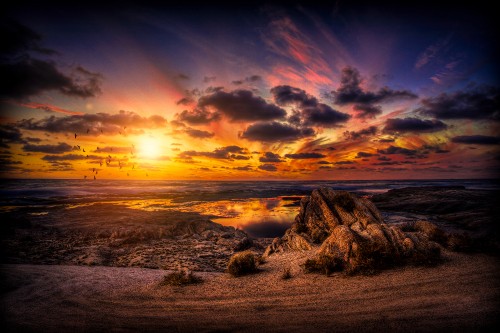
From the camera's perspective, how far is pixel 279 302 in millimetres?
7258

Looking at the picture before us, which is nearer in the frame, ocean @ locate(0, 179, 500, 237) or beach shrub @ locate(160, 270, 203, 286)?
beach shrub @ locate(160, 270, 203, 286)

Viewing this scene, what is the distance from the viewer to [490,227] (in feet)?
65.6

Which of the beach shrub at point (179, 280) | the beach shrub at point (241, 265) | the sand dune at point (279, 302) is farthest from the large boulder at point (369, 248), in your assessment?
the beach shrub at point (179, 280)

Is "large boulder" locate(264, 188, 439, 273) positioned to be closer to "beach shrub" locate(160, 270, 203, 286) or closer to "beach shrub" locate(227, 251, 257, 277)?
"beach shrub" locate(227, 251, 257, 277)

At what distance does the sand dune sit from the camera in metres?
5.88

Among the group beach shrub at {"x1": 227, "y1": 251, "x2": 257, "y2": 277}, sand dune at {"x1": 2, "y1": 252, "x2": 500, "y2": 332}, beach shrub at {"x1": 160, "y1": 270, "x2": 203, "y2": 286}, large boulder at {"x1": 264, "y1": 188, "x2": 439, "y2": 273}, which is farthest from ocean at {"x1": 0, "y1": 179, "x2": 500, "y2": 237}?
sand dune at {"x1": 2, "y1": 252, "x2": 500, "y2": 332}

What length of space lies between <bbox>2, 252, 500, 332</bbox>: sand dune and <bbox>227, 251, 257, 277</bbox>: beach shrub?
17.7 inches

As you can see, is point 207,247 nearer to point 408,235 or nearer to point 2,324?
point 2,324

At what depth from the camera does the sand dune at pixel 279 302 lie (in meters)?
5.88

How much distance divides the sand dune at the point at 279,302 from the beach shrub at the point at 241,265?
0.45 metres

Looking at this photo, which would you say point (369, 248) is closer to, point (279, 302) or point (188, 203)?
point (279, 302)

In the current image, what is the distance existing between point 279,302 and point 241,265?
10.8ft

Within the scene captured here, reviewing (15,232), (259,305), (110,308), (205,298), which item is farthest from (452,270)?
(15,232)

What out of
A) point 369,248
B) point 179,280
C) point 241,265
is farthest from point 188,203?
point 369,248
